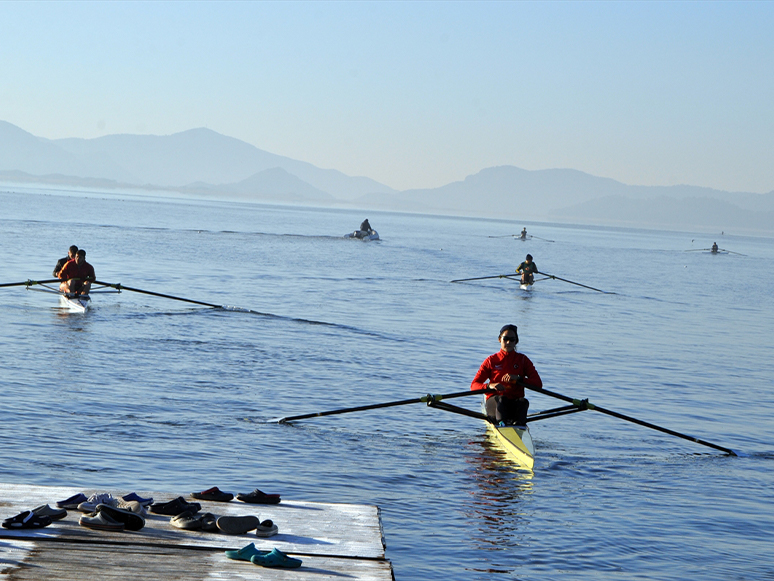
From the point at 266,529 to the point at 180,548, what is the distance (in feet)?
3.07

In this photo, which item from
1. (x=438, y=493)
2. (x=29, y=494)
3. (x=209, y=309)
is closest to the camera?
(x=29, y=494)

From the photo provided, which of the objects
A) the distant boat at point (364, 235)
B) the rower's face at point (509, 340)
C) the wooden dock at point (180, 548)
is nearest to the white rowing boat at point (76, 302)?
the rower's face at point (509, 340)

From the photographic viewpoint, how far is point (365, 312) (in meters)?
37.2

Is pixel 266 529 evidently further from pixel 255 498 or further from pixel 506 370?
pixel 506 370

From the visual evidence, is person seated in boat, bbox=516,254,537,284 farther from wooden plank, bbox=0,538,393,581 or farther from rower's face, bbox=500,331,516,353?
wooden plank, bbox=0,538,393,581

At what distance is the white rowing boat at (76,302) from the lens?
31.1 metres

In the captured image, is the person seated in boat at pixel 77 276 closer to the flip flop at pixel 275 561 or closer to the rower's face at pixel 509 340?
the rower's face at pixel 509 340

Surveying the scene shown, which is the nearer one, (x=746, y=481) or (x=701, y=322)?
(x=746, y=481)

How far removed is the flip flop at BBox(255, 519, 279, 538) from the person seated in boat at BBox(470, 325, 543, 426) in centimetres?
774

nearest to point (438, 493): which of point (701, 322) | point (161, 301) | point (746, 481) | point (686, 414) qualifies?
point (746, 481)

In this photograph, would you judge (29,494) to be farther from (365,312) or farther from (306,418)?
(365,312)

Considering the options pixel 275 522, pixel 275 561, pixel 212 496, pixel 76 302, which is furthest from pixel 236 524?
pixel 76 302

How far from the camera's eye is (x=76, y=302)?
102ft

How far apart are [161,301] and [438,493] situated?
81.0 feet
